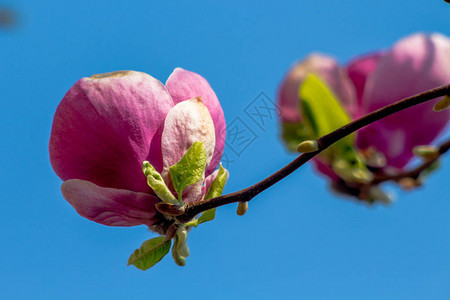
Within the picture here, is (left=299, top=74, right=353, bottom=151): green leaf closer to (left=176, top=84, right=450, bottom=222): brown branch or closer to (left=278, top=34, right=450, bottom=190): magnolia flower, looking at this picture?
(left=278, top=34, right=450, bottom=190): magnolia flower

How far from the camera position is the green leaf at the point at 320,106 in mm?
888

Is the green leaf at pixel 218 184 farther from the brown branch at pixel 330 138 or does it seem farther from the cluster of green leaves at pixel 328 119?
the cluster of green leaves at pixel 328 119

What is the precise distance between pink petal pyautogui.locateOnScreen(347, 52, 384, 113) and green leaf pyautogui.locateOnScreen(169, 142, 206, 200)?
21.7 inches

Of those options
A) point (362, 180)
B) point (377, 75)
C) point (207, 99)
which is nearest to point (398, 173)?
point (362, 180)

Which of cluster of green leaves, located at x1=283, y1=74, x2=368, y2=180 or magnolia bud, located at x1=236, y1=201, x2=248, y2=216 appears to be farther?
cluster of green leaves, located at x1=283, y1=74, x2=368, y2=180

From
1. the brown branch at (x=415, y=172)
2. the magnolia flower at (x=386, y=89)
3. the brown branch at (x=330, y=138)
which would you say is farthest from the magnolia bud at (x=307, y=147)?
the magnolia flower at (x=386, y=89)

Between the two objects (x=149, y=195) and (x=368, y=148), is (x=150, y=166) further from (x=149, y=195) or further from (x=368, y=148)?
(x=368, y=148)

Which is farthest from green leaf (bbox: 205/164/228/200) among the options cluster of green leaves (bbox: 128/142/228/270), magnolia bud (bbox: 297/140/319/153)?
magnolia bud (bbox: 297/140/319/153)

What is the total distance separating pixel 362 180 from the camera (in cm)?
95

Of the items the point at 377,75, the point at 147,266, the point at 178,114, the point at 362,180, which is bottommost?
the point at 147,266

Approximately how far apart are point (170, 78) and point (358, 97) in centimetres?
54

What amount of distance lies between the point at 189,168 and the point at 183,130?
4cm

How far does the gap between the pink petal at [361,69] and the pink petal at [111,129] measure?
1.86ft

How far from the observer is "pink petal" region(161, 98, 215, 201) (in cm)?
50
